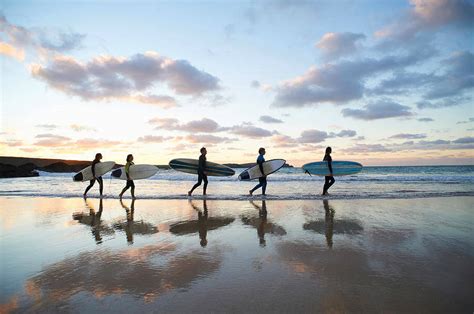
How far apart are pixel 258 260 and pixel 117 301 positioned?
6.23 feet

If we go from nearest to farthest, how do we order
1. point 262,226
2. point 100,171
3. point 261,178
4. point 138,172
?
point 262,226, point 261,178, point 100,171, point 138,172

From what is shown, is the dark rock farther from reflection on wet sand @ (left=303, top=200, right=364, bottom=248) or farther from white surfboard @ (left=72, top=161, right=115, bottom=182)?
reflection on wet sand @ (left=303, top=200, right=364, bottom=248)

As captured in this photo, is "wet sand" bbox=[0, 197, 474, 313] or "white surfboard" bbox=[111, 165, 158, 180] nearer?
"wet sand" bbox=[0, 197, 474, 313]

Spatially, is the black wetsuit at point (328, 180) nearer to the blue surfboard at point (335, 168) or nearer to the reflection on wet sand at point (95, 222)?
the blue surfboard at point (335, 168)

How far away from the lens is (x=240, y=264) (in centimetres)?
379

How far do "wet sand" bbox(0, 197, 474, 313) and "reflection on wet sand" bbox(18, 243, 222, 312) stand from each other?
0.04ft

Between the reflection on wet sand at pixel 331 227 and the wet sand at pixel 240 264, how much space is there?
0.02 meters

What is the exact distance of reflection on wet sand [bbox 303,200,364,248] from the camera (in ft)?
18.6

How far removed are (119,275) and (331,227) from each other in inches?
175

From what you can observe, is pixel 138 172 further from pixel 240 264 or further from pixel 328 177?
pixel 240 264

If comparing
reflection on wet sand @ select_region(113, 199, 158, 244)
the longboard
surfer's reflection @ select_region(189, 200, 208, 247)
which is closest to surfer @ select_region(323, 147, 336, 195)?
the longboard

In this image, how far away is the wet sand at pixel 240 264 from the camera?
2.74 metres

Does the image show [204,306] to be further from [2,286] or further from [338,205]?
[338,205]

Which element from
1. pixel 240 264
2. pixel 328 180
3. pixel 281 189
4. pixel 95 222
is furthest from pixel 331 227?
pixel 281 189
